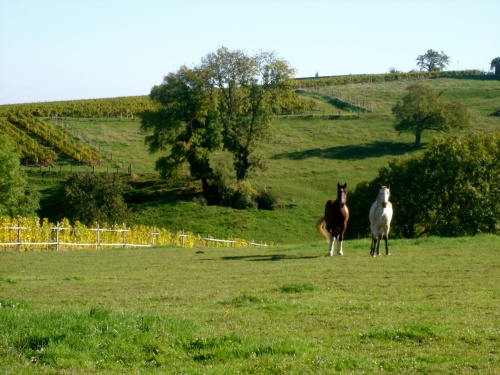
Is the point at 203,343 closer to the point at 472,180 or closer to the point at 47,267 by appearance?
the point at 47,267

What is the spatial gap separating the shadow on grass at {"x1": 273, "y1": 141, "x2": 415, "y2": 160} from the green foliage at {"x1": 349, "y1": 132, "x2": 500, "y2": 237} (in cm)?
3800

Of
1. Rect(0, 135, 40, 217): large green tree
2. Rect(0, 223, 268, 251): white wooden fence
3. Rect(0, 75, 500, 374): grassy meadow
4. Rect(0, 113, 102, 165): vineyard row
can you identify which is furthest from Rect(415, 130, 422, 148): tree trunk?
Rect(0, 75, 500, 374): grassy meadow

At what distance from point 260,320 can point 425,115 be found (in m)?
79.0

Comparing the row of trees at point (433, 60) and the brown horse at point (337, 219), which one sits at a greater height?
the row of trees at point (433, 60)

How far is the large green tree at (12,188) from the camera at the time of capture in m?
52.2

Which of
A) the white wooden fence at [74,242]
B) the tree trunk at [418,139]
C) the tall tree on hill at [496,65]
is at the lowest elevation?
the white wooden fence at [74,242]

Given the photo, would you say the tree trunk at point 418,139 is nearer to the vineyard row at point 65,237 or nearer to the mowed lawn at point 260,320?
the vineyard row at point 65,237

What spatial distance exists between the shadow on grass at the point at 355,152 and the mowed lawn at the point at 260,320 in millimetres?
64162

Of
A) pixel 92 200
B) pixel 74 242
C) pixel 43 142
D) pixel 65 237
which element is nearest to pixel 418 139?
pixel 43 142

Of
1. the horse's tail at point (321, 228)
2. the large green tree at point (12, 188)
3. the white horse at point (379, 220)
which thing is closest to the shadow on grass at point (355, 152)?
the large green tree at point (12, 188)

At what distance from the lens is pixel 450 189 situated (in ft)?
138

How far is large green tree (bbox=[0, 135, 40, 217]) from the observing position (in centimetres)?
5222

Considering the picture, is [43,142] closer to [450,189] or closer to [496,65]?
[450,189]

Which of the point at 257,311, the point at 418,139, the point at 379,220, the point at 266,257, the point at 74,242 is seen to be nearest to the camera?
the point at 257,311
